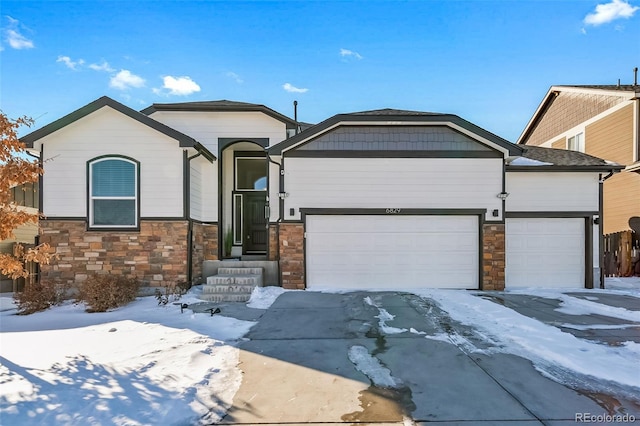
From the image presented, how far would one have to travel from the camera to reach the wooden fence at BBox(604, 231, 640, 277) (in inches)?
477

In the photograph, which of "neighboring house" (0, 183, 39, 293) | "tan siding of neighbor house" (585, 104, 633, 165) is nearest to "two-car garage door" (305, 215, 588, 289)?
"tan siding of neighbor house" (585, 104, 633, 165)

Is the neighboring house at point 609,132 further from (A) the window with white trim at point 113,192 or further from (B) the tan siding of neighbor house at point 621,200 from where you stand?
(A) the window with white trim at point 113,192

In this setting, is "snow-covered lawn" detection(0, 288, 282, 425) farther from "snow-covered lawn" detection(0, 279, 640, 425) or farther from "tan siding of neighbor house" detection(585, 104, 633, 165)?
"tan siding of neighbor house" detection(585, 104, 633, 165)

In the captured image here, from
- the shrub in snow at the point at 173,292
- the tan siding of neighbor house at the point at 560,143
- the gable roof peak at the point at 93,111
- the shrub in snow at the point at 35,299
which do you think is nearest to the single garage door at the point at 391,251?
the shrub in snow at the point at 173,292

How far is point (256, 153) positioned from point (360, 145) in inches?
152

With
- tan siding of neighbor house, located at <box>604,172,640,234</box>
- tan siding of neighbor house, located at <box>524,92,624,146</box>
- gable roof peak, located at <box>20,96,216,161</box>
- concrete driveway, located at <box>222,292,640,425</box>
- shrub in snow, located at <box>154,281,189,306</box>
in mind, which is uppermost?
tan siding of neighbor house, located at <box>524,92,624,146</box>

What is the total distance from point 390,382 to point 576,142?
17172 mm

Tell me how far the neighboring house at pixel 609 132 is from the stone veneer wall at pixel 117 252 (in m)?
16.1

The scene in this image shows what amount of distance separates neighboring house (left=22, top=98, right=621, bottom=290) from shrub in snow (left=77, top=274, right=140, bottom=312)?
59cm

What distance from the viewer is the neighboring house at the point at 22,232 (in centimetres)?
1103

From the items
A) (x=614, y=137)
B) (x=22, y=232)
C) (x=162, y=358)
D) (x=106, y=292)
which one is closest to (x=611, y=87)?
(x=614, y=137)

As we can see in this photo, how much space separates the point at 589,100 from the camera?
1454 cm

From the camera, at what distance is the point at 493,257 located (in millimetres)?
9016

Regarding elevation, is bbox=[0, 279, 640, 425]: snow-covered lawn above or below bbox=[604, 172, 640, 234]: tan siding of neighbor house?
below
